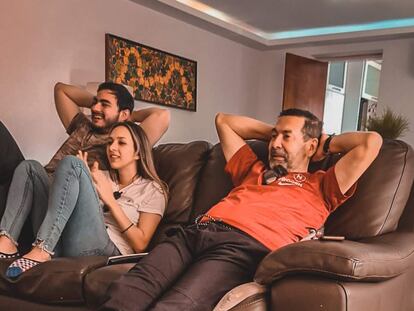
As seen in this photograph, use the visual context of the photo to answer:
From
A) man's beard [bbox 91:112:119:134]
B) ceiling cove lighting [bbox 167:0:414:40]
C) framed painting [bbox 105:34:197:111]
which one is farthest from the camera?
ceiling cove lighting [bbox 167:0:414:40]

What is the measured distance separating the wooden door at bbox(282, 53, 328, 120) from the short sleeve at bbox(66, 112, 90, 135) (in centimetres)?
349

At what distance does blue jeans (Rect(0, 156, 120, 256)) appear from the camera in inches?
65.6

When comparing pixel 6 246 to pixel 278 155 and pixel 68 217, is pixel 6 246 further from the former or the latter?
pixel 278 155

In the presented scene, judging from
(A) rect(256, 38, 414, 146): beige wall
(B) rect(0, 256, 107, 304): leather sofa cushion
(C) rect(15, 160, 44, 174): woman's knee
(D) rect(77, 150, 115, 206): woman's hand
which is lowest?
(B) rect(0, 256, 107, 304): leather sofa cushion

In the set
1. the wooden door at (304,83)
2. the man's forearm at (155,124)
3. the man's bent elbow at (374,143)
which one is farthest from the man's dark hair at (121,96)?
the wooden door at (304,83)

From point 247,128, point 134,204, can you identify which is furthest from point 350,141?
point 134,204

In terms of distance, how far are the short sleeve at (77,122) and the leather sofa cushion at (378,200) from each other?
4.37 ft

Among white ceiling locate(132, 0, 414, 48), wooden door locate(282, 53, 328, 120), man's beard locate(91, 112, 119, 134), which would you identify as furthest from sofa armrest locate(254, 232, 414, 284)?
wooden door locate(282, 53, 328, 120)

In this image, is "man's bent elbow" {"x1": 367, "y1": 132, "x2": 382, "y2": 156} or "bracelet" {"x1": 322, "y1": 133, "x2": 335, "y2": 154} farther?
"bracelet" {"x1": 322, "y1": 133, "x2": 335, "y2": 154}

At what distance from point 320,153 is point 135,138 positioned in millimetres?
786

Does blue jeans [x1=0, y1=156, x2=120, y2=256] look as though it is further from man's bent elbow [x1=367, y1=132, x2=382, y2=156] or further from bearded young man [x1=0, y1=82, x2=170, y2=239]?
man's bent elbow [x1=367, y1=132, x2=382, y2=156]

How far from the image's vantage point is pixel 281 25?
17.2ft

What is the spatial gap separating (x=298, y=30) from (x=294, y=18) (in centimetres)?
54

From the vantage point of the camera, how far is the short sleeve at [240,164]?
187cm
